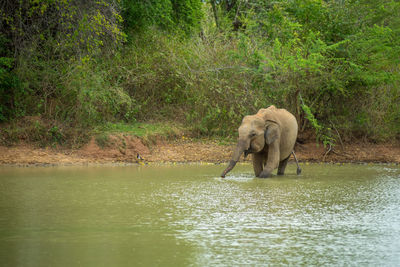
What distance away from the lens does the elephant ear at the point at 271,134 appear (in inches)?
543

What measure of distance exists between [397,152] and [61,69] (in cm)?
1146

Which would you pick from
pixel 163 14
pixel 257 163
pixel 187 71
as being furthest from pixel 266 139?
pixel 163 14

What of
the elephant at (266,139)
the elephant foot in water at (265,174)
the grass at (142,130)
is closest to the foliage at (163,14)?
the grass at (142,130)

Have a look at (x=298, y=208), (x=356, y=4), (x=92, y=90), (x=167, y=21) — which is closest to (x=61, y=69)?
(x=92, y=90)

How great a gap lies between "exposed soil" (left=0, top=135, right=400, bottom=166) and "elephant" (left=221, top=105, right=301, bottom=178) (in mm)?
4082

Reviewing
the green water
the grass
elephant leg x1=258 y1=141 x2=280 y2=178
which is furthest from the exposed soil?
elephant leg x1=258 y1=141 x2=280 y2=178

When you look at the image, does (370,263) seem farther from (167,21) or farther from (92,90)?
(167,21)

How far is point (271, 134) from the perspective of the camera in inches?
544

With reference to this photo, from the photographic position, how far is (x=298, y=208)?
372 inches

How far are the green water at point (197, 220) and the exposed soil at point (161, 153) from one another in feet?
10.4

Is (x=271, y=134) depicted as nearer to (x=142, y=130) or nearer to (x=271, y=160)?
(x=271, y=160)

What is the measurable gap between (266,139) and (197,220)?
5777mm

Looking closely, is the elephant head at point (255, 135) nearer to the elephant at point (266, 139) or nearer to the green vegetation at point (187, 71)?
the elephant at point (266, 139)

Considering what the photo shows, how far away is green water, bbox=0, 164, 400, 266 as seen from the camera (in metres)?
6.35
